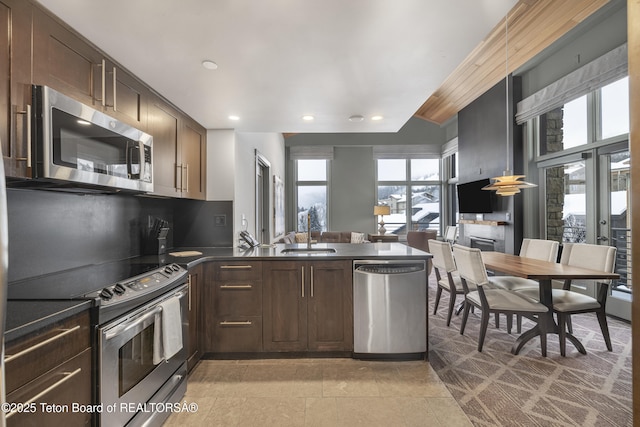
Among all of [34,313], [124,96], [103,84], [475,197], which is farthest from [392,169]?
[34,313]

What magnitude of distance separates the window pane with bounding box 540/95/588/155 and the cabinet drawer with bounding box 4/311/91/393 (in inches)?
208

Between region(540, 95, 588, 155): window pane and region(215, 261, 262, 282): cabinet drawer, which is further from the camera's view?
region(540, 95, 588, 155): window pane

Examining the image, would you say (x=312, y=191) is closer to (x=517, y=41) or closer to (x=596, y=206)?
(x=517, y=41)

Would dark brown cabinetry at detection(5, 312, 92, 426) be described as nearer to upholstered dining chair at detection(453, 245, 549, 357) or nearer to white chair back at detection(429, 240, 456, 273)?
upholstered dining chair at detection(453, 245, 549, 357)

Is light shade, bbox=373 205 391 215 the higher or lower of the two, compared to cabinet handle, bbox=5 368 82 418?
higher

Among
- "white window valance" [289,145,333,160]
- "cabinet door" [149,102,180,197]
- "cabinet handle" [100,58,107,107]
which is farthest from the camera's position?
"white window valance" [289,145,333,160]

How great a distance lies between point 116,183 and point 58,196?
43 centimetres

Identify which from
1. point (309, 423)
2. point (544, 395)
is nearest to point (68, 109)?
point (309, 423)

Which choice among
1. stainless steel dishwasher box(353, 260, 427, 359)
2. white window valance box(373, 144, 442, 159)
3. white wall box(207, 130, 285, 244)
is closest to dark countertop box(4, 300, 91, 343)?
stainless steel dishwasher box(353, 260, 427, 359)

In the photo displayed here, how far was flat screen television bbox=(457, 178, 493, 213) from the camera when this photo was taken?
5398mm

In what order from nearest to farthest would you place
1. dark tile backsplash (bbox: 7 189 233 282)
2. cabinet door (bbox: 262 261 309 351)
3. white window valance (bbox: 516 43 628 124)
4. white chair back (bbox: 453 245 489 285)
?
1. dark tile backsplash (bbox: 7 189 233 282)
2. cabinet door (bbox: 262 261 309 351)
3. white chair back (bbox: 453 245 489 285)
4. white window valance (bbox: 516 43 628 124)

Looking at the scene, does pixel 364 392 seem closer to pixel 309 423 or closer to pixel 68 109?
pixel 309 423

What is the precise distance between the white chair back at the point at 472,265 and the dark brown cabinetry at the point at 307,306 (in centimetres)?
113

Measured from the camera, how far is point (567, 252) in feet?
10.3
